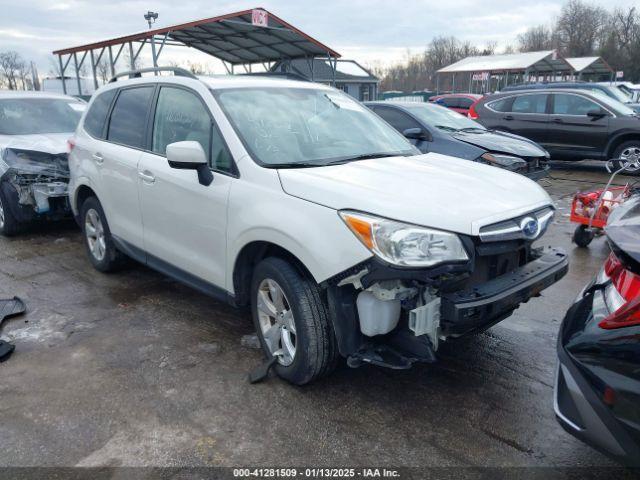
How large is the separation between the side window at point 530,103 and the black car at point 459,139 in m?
3.59

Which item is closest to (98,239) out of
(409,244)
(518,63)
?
(409,244)

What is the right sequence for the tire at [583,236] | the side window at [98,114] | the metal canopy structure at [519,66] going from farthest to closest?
the metal canopy structure at [519,66] → the tire at [583,236] → the side window at [98,114]

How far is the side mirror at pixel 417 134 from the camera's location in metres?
6.96

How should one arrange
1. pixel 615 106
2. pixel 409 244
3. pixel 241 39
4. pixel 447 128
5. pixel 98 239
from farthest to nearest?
pixel 241 39 < pixel 615 106 < pixel 447 128 < pixel 98 239 < pixel 409 244

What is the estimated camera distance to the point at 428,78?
254 feet

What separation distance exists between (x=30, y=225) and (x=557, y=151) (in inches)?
414

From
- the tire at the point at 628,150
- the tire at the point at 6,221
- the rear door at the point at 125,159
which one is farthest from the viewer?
the tire at the point at 628,150

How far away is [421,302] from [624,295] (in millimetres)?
872

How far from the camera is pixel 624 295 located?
210cm

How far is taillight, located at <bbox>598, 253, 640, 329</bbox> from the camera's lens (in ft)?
6.22

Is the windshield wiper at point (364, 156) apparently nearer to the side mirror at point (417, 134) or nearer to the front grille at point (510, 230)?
the front grille at point (510, 230)

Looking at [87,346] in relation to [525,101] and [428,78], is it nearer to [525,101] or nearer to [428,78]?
[525,101]

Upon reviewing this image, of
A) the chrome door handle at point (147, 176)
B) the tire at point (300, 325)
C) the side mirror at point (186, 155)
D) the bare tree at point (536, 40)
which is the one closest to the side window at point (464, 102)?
the chrome door handle at point (147, 176)

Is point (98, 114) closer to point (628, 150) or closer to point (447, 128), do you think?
point (447, 128)
